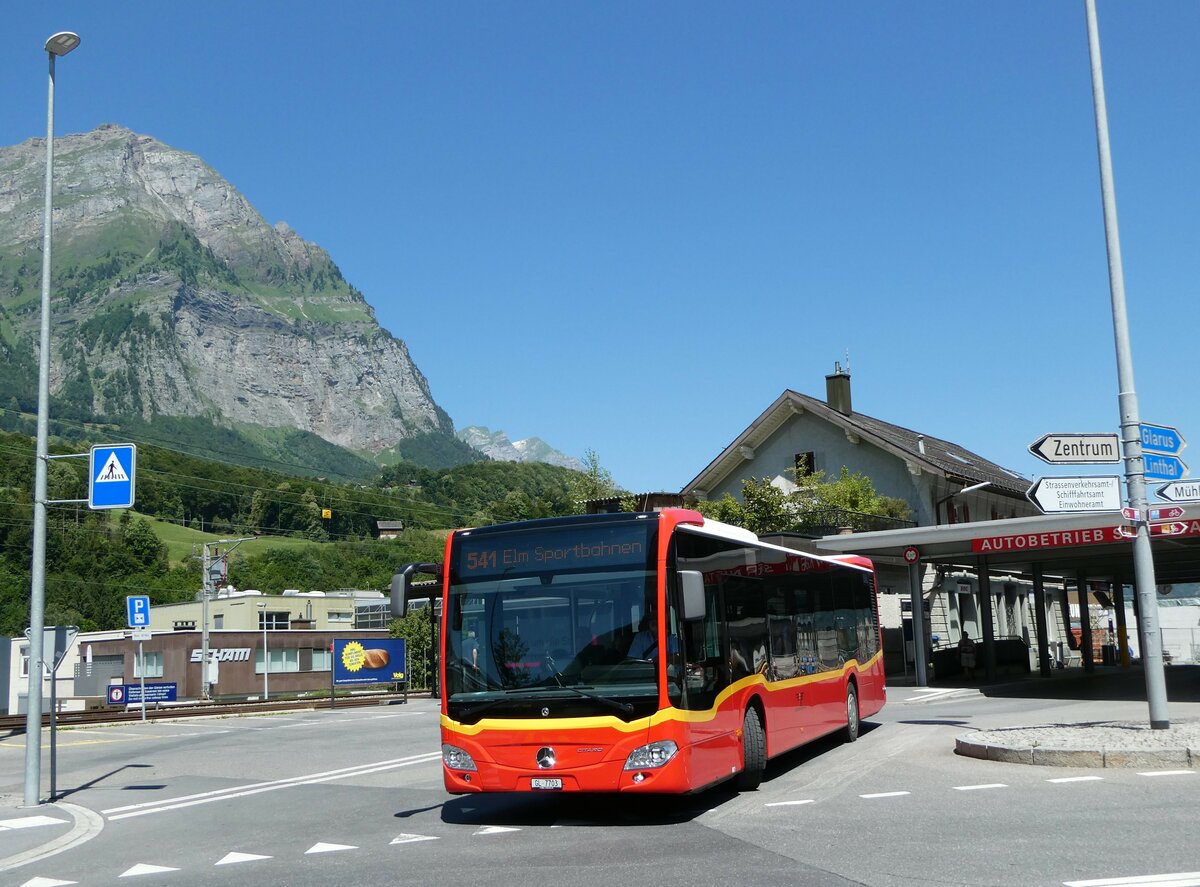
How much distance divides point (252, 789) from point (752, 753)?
21.9 ft

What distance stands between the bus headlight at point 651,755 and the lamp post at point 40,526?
687cm

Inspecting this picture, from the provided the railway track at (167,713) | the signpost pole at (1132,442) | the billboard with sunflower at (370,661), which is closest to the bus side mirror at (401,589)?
the signpost pole at (1132,442)

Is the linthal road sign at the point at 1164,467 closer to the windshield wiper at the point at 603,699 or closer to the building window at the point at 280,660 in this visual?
the windshield wiper at the point at 603,699

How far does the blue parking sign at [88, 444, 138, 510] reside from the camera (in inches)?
567

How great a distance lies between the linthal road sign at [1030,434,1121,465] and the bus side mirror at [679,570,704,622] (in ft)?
20.7

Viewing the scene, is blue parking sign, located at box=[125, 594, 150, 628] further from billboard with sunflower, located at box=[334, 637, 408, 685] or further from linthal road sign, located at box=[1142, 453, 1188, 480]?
linthal road sign, located at box=[1142, 453, 1188, 480]

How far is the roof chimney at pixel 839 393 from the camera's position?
50656 mm

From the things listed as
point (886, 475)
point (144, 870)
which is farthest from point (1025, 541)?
point (144, 870)

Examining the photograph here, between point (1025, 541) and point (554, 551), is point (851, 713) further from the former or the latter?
point (1025, 541)

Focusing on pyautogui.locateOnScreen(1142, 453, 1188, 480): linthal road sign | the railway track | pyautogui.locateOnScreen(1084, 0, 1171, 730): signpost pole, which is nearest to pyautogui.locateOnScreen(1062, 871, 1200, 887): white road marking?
pyautogui.locateOnScreen(1084, 0, 1171, 730): signpost pole

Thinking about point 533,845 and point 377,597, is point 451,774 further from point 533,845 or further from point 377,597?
point 377,597

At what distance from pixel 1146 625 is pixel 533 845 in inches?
361

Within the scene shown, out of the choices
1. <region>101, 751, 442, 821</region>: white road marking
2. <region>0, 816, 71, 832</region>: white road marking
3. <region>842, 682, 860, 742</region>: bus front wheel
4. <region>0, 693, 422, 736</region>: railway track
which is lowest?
Result: <region>0, 693, 422, 736</region>: railway track

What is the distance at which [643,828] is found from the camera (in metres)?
10.6
